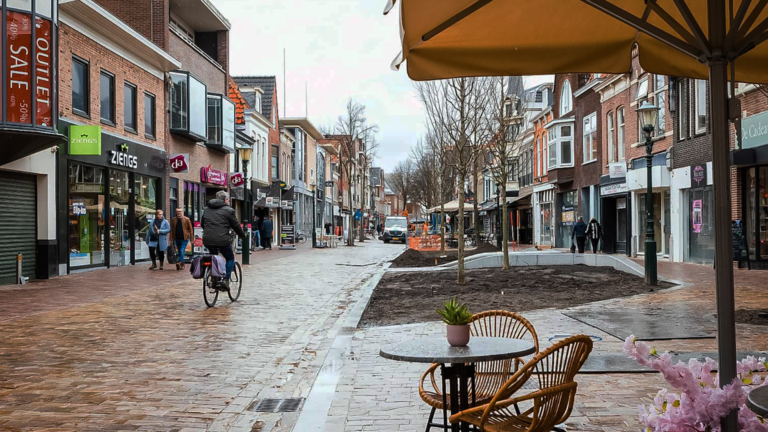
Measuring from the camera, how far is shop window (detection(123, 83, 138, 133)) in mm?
23078

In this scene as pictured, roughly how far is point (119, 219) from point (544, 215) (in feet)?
86.6

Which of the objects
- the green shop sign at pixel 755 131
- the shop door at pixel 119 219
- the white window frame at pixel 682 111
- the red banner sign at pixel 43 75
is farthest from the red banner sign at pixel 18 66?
the white window frame at pixel 682 111

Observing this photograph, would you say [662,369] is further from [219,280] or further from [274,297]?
[274,297]


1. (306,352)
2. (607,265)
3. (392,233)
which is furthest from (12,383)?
(392,233)

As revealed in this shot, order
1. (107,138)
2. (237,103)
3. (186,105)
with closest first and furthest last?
(107,138) → (186,105) → (237,103)

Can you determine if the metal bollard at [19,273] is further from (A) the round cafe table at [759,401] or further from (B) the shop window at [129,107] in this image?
(A) the round cafe table at [759,401]

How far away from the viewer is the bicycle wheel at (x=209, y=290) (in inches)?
456

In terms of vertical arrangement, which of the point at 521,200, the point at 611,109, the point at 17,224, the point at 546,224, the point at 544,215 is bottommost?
the point at 546,224

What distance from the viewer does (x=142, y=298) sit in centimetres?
1286

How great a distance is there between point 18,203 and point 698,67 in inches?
638

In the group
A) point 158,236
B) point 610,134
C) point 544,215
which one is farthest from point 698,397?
point 544,215

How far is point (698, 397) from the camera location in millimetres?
2963

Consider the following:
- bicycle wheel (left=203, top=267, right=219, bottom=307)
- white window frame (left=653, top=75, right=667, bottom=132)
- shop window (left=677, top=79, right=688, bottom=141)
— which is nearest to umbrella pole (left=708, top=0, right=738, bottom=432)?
bicycle wheel (left=203, top=267, right=219, bottom=307)

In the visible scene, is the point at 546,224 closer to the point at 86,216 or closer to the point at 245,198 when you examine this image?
the point at 245,198
